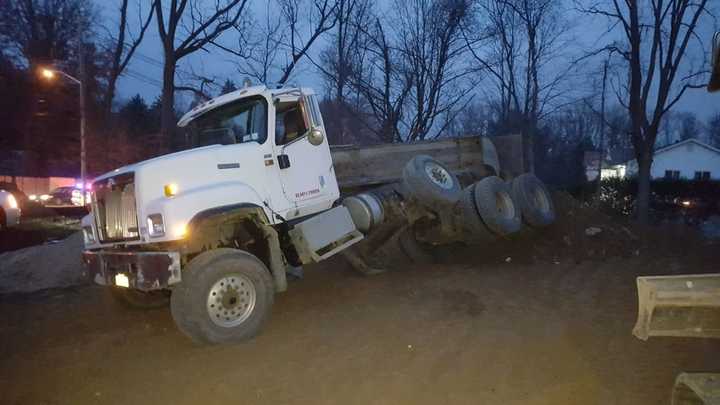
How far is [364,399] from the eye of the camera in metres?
4.48

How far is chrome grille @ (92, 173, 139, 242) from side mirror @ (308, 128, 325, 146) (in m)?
2.31

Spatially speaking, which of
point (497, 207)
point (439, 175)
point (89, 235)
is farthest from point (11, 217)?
point (497, 207)

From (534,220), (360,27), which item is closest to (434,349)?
(534,220)

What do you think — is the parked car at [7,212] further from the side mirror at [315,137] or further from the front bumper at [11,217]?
the side mirror at [315,137]

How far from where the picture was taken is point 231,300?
5.95 meters

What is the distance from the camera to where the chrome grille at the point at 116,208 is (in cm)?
613

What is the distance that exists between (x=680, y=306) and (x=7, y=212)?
17.6 metres

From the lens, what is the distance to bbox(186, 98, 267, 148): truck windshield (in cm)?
694

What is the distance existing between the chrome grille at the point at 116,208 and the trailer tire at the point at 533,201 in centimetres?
650

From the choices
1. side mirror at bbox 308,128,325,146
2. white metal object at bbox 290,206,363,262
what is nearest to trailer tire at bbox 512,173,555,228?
white metal object at bbox 290,206,363,262

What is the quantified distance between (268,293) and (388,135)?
44.1ft

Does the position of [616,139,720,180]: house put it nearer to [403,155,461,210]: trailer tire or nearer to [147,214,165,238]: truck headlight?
[403,155,461,210]: trailer tire

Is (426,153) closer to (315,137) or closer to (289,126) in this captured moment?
(315,137)

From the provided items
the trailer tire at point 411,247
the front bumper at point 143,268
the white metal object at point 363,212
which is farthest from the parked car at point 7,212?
the trailer tire at point 411,247
